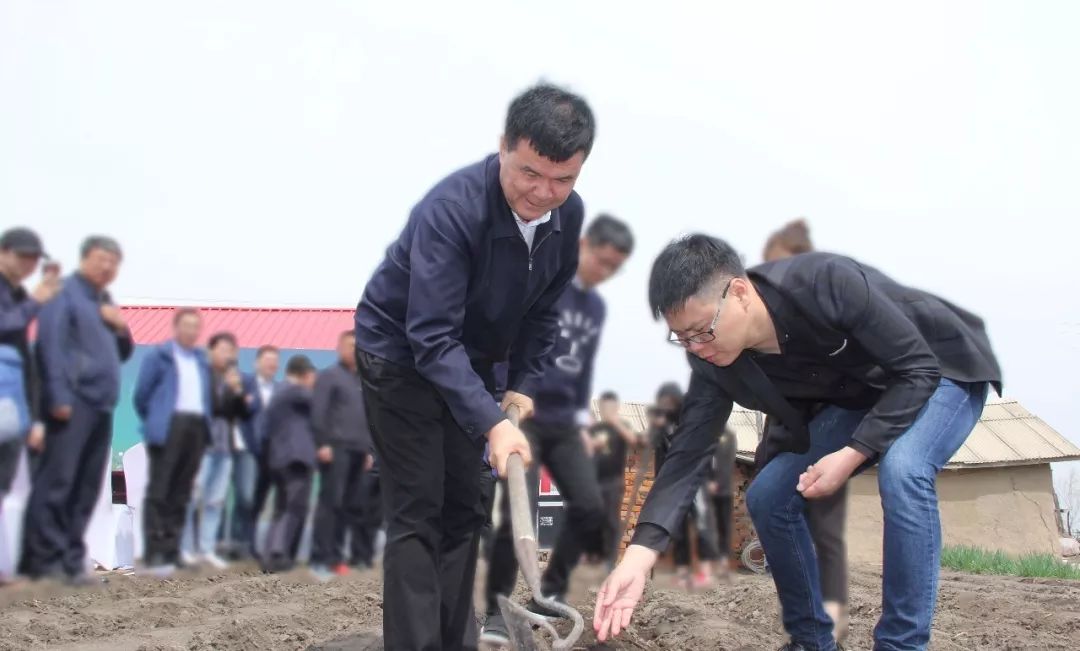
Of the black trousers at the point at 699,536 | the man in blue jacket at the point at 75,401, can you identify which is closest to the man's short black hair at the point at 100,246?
the man in blue jacket at the point at 75,401

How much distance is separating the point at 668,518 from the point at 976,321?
1.20 metres

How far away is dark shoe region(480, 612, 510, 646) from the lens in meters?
3.62

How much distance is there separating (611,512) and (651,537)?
4549mm

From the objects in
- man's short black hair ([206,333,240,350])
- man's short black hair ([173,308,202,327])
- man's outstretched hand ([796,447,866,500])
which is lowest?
man's outstretched hand ([796,447,866,500])

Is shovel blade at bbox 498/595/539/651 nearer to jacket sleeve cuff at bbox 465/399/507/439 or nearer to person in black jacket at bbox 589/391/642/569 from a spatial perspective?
jacket sleeve cuff at bbox 465/399/507/439

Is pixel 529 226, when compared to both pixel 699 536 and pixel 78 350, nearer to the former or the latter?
pixel 78 350

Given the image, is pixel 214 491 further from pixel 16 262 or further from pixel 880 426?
pixel 880 426

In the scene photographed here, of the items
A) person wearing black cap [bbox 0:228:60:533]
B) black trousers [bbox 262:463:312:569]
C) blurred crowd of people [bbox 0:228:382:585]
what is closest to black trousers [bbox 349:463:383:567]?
blurred crowd of people [bbox 0:228:382:585]

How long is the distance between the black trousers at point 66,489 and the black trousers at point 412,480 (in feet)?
7.40

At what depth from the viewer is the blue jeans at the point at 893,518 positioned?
2572 millimetres

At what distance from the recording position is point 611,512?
6.88m

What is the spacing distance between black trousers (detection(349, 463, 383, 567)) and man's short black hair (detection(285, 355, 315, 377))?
738 millimetres

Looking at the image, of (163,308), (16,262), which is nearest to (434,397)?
(16,262)

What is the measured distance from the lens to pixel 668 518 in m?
2.44
